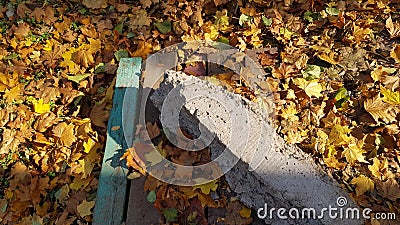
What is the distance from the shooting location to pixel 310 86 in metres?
2.62

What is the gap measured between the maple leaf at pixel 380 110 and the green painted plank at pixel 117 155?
136cm

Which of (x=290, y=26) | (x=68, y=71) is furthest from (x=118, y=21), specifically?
(x=290, y=26)

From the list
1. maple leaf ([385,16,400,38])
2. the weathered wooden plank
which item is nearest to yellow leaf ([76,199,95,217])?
the weathered wooden plank

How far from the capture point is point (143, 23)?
3318 millimetres

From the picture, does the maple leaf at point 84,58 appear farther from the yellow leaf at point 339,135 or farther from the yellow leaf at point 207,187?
the yellow leaf at point 339,135

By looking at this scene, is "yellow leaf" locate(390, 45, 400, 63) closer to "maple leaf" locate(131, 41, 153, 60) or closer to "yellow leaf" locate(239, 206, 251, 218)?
"yellow leaf" locate(239, 206, 251, 218)

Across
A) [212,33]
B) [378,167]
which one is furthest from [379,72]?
[212,33]

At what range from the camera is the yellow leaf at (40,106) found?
278 centimetres

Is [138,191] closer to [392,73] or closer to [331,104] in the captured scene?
[331,104]

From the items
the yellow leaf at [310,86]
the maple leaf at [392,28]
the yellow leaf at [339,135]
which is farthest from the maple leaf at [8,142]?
the maple leaf at [392,28]

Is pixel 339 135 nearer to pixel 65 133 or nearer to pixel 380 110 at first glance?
pixel 380 110

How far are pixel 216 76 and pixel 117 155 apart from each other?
2.65ft

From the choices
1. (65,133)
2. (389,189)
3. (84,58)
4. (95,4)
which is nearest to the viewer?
(389,189)

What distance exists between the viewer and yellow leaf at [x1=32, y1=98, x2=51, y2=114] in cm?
278
